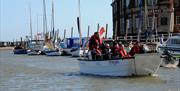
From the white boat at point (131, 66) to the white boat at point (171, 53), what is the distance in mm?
9324

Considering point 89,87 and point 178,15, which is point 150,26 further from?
point 89,87

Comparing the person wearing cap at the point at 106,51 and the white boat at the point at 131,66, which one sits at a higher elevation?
the person wearing cap at the point at 106,51

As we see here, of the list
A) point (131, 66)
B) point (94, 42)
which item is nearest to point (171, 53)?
point (94, 42)

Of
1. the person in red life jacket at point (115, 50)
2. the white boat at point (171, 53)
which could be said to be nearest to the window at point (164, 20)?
the white boat at point (171, 53)

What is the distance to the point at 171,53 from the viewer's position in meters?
47.2

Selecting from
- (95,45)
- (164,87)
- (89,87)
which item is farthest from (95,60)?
(164,87)

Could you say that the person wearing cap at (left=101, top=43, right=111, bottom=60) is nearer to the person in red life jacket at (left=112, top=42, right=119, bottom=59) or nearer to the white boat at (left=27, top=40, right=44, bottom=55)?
the person in red life jacket at (left=112, top=42, right=119, bottom=59)

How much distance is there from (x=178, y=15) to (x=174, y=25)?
1.84m

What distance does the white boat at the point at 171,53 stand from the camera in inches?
1561

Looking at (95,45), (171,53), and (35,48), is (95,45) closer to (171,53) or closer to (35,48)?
(171,53)

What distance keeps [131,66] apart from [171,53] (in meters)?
19.5

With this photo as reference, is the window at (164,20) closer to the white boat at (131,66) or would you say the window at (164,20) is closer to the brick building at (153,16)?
the brick building at (153,16)

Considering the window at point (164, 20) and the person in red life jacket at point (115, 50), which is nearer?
the person in red life jacket at point (115, 50)

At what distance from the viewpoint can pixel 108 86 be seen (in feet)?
84.0
